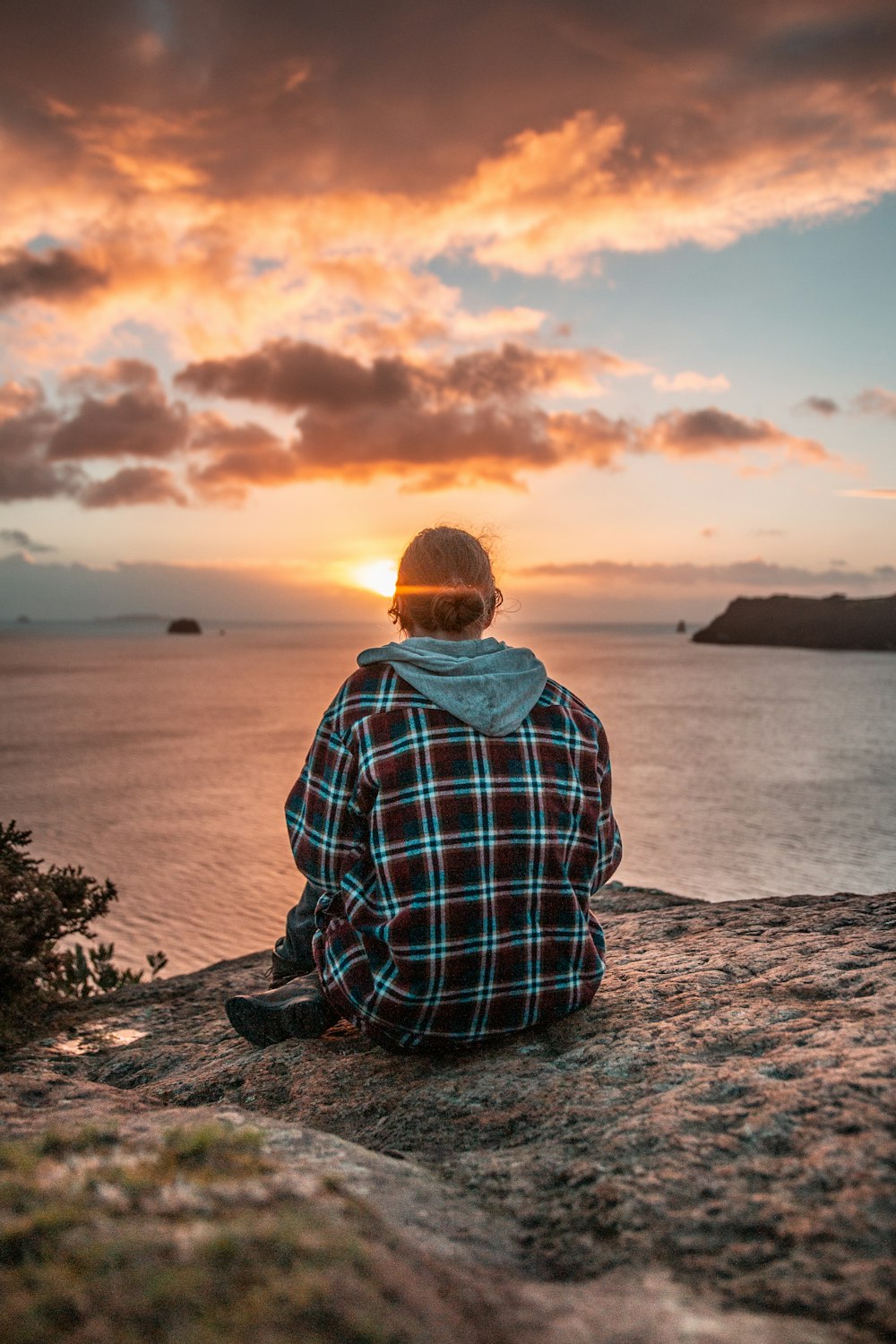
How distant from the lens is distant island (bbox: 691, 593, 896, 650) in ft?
416

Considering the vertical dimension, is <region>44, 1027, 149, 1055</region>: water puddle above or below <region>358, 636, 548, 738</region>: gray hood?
below

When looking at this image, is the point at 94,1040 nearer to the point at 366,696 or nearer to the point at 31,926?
the point at 31,926

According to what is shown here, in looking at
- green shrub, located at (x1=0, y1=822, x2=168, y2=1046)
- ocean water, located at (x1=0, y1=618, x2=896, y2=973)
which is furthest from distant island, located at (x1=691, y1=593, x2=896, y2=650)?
green shrub, located at (x1=0, y1=822, x2=168, y2=1046)

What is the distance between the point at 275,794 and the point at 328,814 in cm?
1963

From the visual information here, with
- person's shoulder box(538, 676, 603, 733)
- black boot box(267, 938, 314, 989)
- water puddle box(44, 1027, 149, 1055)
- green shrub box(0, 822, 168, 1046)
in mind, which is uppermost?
person's shoulder box(538, 676, 603, 733)

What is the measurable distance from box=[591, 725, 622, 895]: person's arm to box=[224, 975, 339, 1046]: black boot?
1.24 m

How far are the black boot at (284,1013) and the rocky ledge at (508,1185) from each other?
0.32 ft

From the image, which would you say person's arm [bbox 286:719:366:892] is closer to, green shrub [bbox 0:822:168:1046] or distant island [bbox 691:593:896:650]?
green shrub [bbox 0:822:168:1046]

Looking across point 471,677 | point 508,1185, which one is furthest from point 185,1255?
point 471,677

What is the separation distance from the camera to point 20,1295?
1.52 meters

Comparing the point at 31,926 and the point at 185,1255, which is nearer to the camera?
the point at 185,1255

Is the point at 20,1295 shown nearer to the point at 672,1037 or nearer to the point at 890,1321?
the point at 890,1321

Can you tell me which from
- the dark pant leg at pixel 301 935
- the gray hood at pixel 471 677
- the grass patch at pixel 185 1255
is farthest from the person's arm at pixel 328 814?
the grass patch at pixel 185 1255

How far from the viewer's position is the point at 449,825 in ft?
9.62
